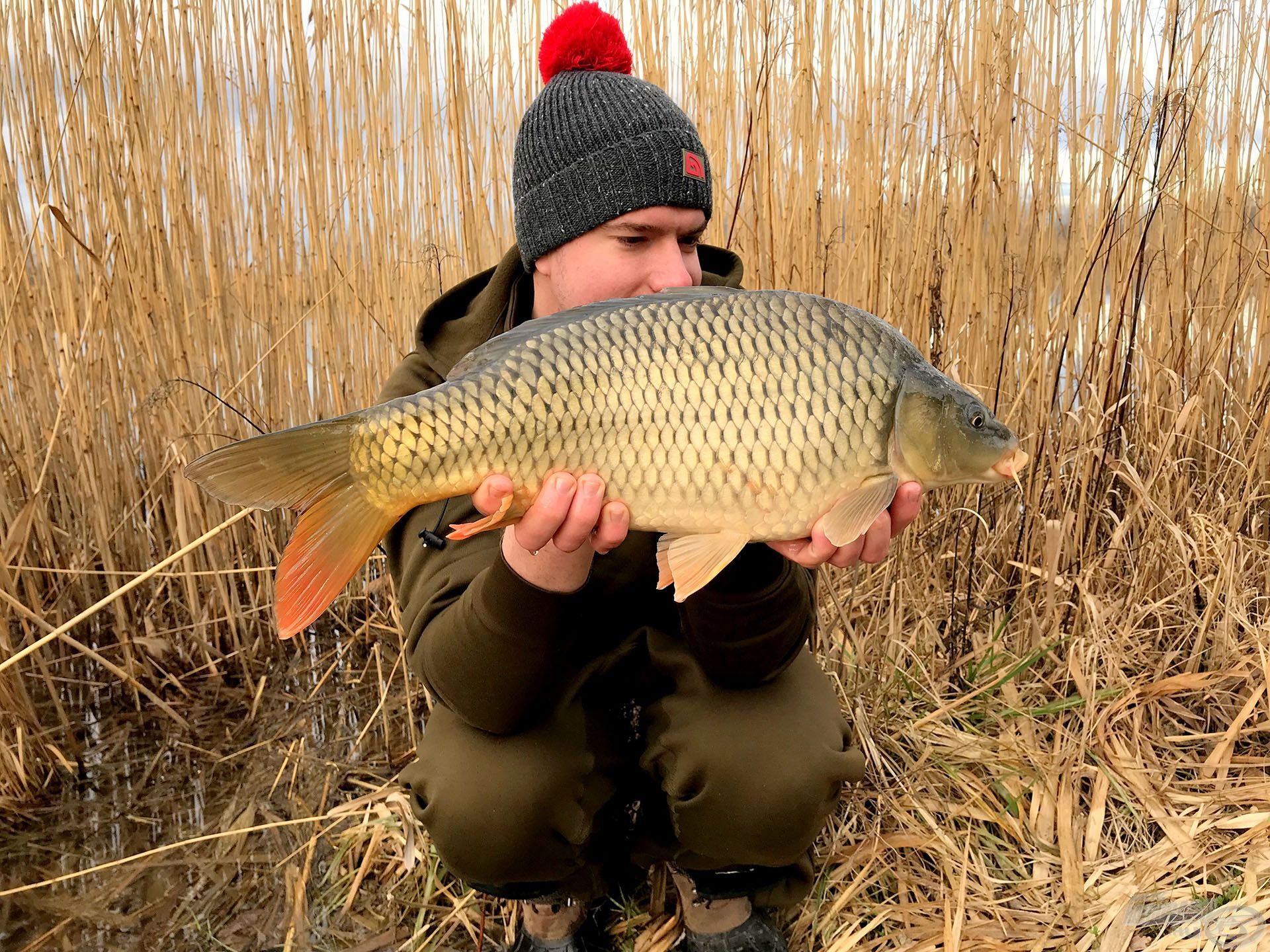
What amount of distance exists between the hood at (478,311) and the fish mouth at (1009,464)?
48 cm

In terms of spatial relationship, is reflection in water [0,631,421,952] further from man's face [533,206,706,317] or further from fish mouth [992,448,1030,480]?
fish mouth [992,448,1030,480]

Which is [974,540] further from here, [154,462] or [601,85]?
[154,462]

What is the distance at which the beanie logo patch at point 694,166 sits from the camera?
1.32m

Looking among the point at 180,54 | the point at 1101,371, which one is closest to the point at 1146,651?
the point at 1101,371

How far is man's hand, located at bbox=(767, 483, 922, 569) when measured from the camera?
924 mm

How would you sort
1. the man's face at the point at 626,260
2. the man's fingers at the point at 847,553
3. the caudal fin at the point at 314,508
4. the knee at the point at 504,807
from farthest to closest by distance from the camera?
the man's face at the point at 626,260, the knee at the point at 504,807, the man's fingers at the point at 847,553, the caudal fin at the point at 314,508

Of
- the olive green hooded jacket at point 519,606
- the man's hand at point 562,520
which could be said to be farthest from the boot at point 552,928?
the man's hand at point 562,520

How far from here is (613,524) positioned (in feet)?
2.96

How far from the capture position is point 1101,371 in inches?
70.8

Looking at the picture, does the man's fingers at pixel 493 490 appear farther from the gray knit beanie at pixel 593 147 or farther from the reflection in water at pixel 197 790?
the reflection in water at pixel 197 790

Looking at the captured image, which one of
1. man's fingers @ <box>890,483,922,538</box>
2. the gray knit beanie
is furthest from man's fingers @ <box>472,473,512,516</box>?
the gray knit beanie

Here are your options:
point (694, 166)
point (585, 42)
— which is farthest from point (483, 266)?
point (694, 166)

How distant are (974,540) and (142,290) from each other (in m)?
1.56

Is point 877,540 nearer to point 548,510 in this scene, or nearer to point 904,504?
point 904,504
